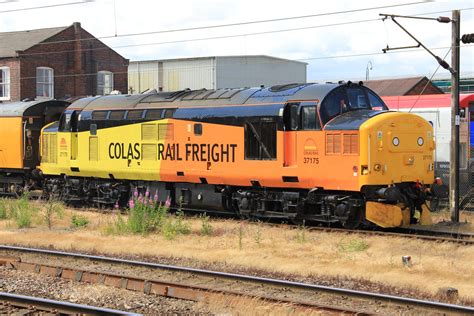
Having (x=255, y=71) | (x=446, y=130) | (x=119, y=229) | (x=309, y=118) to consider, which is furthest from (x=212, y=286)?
(x=255, y=71)

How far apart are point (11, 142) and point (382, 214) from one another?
14.7 m

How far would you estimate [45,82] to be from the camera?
40.4 metres

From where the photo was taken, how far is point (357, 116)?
15.1 m

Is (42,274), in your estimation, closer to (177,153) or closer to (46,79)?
(177,153)

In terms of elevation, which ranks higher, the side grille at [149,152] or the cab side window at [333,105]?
the cab side window at [333,105]

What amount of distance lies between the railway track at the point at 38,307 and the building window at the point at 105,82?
36.1 m

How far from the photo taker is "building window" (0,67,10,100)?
39094 millimetres

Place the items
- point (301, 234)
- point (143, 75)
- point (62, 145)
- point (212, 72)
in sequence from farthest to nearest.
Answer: point (143, 75) → point (212, 72) → point (62, 145) → point (301, 234)

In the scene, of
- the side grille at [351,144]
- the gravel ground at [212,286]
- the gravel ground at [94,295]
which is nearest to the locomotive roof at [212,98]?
the side grille at [351,144]

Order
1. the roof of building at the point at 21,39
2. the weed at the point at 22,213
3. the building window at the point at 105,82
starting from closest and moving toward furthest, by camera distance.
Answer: the weed at the point at 22,213
the roof of building at the point at 21,39
the building window at the point at 105,82

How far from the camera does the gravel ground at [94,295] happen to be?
28.8ft

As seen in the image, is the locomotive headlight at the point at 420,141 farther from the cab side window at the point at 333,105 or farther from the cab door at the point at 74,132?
the cab door at the point at 74,132

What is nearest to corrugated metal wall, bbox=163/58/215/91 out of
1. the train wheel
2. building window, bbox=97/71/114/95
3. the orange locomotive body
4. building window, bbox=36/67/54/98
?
building window, bbox=97/71/114/95

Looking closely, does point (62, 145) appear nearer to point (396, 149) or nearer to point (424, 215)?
point (396, 149)
